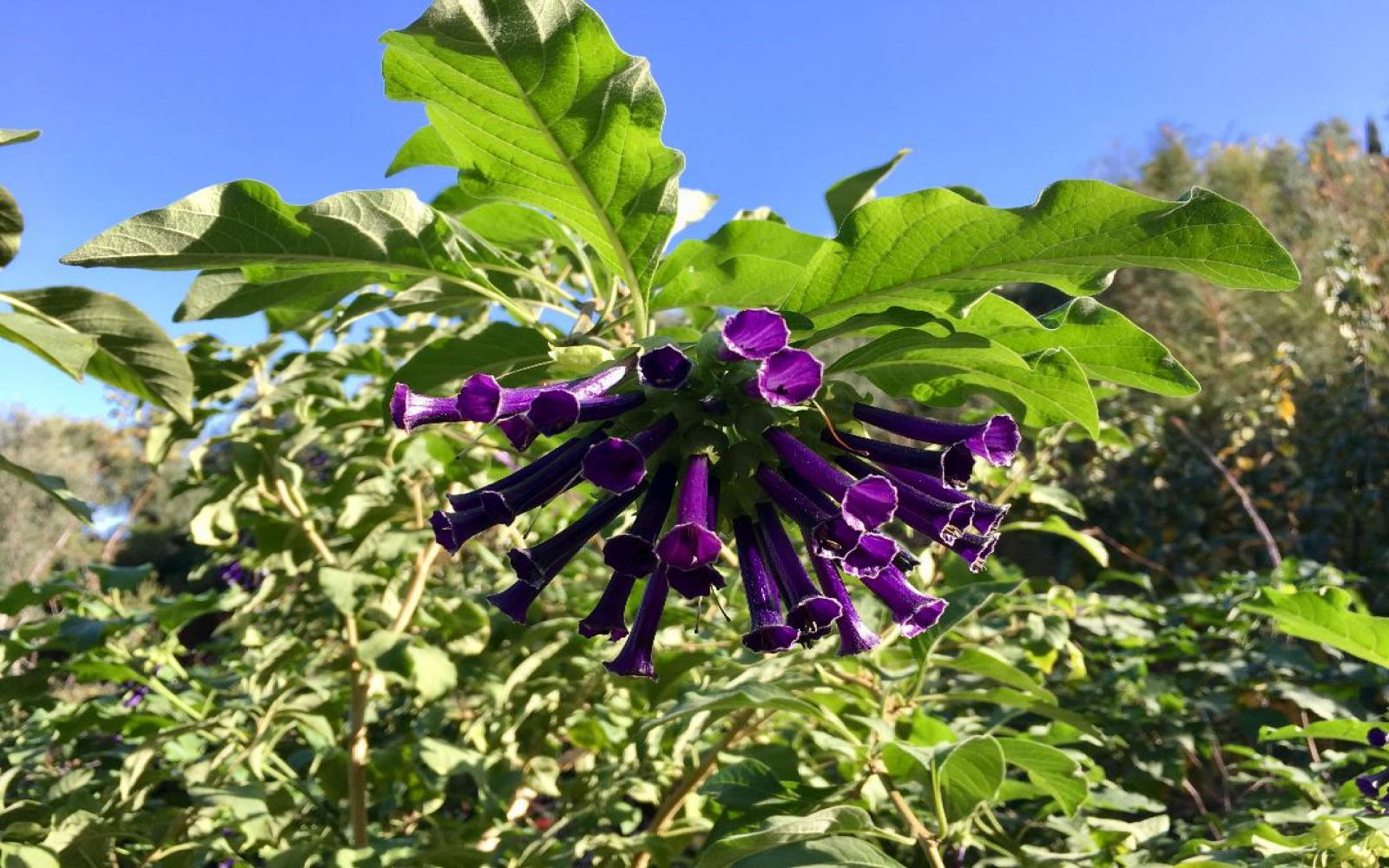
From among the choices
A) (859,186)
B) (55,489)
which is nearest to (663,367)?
(859,186)

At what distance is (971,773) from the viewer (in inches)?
64.7

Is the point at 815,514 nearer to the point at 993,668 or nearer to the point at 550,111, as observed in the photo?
the point at 550,111

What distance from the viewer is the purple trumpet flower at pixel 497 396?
100cm

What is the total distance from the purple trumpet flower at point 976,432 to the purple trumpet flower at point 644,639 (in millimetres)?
354

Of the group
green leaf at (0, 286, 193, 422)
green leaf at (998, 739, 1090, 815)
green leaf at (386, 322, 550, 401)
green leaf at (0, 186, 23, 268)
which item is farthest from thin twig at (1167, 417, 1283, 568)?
green leaf at (0, 186, 23, 268)

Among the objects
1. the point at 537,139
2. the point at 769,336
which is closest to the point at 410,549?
the point at 537,139

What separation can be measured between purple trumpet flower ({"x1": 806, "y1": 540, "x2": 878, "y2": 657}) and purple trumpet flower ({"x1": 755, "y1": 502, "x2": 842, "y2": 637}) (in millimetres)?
20

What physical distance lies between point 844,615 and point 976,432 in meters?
0.30

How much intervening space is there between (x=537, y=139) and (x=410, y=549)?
197cm

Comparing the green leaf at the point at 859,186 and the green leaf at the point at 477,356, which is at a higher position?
the green leaf at the point at 859,186

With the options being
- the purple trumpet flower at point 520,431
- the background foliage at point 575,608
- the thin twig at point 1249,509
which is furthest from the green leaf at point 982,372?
the thin twig at point 1249,509

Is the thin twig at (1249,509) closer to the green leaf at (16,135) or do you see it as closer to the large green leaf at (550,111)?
the large green leaf at (550,111)

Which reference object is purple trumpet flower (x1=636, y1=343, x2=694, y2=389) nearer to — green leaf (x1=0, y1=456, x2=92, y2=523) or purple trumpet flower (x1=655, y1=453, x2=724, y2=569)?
purple trumpet flower (x1=655, y1=453, x2=724, y2=569)

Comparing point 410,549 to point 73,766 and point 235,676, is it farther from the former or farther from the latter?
point 73,766
